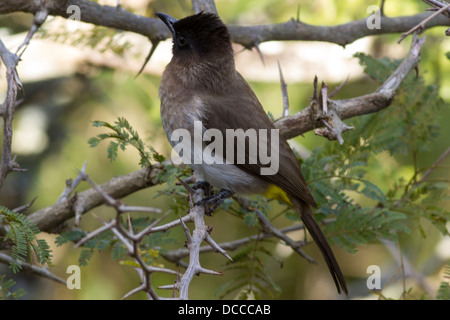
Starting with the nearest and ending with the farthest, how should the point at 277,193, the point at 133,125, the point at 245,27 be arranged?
the point at 277,193 → the point at 245,27 → the point at 133,125

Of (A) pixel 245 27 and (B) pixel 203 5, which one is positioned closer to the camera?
(B) pixel 203 5

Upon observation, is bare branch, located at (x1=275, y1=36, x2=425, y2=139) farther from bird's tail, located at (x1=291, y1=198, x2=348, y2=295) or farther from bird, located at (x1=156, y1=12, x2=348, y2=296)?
bird's tail, located at (x1=291, y1=198, x2=348, y2=295)

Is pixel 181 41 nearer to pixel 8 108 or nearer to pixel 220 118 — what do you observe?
pixel 220 118

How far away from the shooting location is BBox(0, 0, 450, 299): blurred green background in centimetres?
477

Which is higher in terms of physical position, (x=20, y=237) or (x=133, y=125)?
(x=133, y=125)

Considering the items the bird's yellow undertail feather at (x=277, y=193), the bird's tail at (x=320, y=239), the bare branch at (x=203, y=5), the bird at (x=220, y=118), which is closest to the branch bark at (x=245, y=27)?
the bare branch at (x=203, y=5)

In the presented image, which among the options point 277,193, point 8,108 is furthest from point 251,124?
point 8,108

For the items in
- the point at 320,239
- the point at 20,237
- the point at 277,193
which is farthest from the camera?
the point at 277,193

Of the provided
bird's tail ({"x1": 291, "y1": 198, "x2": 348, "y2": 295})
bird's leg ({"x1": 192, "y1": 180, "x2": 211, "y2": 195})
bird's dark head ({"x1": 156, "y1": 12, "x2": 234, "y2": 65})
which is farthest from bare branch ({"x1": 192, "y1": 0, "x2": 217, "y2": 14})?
bird's tail ({"x1": 291, "y1": 198, "x2": 348, "y2": 295})

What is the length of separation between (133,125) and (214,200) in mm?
2193

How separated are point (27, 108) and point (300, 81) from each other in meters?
2.69

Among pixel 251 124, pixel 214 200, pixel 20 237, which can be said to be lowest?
pixel 20 237

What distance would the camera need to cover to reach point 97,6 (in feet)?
12.0

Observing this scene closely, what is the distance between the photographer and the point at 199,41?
3648 millimetres
